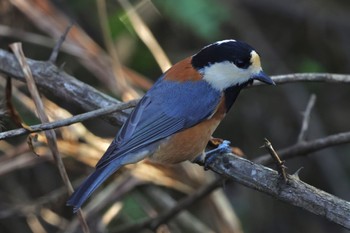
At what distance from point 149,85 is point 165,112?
93 cm

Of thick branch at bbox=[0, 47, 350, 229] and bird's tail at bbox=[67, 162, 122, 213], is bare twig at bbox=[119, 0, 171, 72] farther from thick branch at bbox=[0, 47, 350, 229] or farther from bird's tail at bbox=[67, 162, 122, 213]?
bird's tail at bbox=[67, 162, 122, 213]

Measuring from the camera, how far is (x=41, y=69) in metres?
3.51

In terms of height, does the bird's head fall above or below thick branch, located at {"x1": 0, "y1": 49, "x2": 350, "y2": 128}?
above

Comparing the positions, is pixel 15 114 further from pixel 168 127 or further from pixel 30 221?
pixel 30 221

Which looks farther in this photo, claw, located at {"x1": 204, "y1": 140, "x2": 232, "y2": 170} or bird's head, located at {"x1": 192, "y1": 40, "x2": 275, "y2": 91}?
bird's head, located at {"x1": 192, "y1": 40, "x2": 275, "y2": 91}

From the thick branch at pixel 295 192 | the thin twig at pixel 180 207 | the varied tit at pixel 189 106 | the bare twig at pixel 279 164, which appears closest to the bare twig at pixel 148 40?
the varied tit at pixel 189 106

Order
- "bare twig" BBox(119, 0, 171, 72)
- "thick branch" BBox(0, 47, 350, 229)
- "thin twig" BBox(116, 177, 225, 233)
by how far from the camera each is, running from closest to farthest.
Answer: "thick branch" BBox(0, 47, 350, 229) → "thin twig" BBox(116, 177, 225, 233) → "bare twig" BBox(119, 0, 171, 72)

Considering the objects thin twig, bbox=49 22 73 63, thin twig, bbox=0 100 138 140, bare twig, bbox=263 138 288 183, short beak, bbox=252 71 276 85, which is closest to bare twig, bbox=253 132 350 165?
short beak, bbox=252 71 276 85

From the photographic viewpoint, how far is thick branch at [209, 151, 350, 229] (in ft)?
8.44

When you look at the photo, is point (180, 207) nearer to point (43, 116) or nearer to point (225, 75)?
point (225, 75)

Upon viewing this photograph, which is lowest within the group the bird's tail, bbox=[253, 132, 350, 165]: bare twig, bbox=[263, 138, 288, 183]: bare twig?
the bird's tail

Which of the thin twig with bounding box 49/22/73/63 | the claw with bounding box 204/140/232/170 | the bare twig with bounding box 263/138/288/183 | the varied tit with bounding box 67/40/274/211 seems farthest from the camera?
the thin twig with bounding box 49/22/73/63

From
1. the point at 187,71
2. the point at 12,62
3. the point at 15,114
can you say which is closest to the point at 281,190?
the point at 187,71

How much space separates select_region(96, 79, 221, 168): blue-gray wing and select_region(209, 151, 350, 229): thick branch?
0.49 meters
